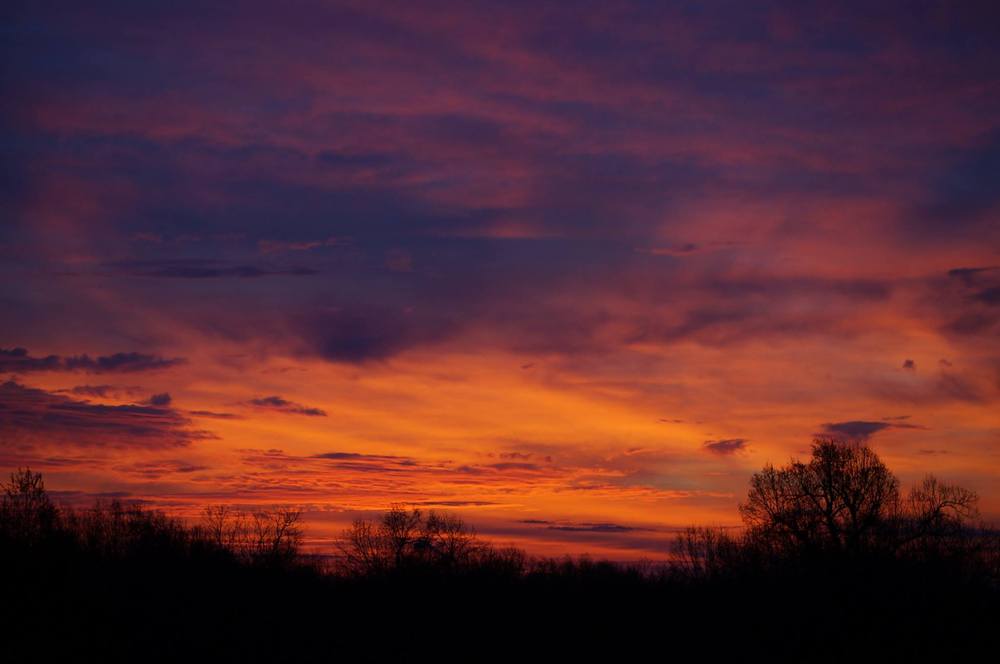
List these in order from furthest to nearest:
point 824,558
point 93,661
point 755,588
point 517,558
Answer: point 517,558
point 755,588
point 824,558
point 93,661

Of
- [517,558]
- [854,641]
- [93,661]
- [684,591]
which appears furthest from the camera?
[517,558]

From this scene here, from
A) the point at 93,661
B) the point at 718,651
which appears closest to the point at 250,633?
the point at 93,661

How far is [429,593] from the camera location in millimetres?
69625

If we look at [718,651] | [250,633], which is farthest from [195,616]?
[718,651]

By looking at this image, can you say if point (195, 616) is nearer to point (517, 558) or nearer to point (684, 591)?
point (684, 591)

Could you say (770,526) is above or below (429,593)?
above

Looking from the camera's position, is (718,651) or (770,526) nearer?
(718,651)

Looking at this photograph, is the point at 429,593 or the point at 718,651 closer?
the point at 718,651

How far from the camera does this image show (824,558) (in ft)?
185

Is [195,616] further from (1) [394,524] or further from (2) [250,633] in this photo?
(1) [394,524]

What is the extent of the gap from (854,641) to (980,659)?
575cm

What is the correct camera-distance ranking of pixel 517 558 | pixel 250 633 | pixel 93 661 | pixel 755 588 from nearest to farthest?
pixel 93 661
pixel 250 633
pixel 755 588
pixel 517 558

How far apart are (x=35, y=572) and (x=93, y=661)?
14097 mm

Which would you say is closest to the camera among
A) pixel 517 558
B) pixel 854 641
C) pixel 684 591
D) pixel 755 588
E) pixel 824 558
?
pixel 854 641
